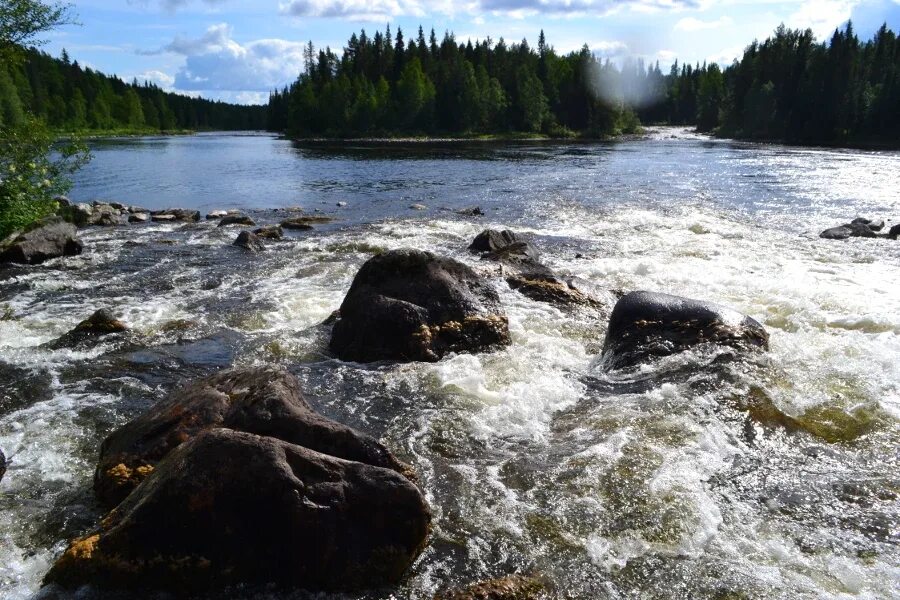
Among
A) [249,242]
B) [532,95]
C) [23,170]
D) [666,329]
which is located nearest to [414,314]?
[666,329]

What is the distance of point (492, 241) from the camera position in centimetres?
2103

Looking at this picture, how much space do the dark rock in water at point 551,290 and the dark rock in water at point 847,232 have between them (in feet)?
45.0

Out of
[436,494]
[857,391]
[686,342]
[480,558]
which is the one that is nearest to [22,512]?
[436,494]

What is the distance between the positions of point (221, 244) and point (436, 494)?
61.8ft

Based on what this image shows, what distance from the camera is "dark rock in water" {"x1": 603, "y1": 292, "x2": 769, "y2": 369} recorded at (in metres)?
11.3

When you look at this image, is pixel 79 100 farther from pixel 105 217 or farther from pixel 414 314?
pixel 414 314

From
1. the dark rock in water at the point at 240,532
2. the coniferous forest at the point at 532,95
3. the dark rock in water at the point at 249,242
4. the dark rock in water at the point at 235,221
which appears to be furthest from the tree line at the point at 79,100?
the dark rock in water at the point at 240,532

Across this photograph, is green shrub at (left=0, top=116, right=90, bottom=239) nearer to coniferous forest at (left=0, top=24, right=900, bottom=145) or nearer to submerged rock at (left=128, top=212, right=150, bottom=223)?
submerged rock at (left=128, top=212, right=150, bottom=223)

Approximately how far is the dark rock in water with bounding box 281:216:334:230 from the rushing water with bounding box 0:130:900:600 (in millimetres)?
4224

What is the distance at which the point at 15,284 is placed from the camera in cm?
1725

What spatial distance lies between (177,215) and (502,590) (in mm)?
29308

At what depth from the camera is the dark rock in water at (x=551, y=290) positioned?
1495cm

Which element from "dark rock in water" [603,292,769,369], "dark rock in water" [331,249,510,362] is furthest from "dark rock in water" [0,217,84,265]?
"dark rock in water" [603,292,769,369]

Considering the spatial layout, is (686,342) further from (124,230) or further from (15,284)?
(124,230)
